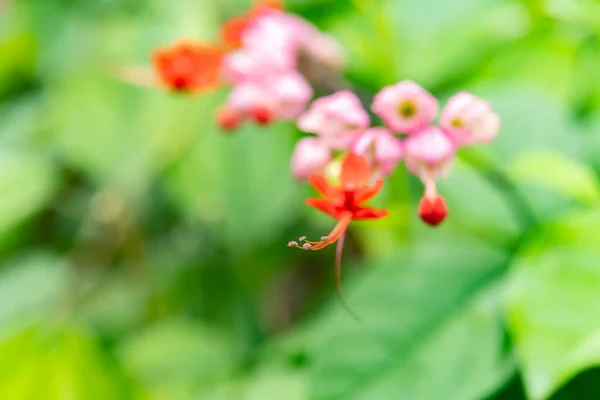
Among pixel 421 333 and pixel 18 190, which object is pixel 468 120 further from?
pixel 18 190

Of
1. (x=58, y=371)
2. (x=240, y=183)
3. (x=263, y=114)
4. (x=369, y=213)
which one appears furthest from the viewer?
(x=240, y=183)

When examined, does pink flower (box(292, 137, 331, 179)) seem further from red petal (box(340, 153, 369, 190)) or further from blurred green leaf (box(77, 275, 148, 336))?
blurred green leaf (box(77, 275, 148, 336))

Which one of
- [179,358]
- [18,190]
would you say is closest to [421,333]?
[179,358]

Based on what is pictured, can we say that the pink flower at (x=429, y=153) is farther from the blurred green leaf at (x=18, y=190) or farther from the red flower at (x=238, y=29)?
the blurred green leaf at (x=18, y=190)

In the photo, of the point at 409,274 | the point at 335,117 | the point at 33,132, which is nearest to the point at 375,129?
the point at 335,117

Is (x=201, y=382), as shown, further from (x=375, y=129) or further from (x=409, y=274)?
(x=375, y=129)

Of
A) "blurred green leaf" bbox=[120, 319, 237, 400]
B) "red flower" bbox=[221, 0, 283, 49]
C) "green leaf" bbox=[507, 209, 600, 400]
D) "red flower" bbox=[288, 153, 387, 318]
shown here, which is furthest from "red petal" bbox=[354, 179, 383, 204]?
"blurred green leaf" bbox=[120, 319, 237, 400]

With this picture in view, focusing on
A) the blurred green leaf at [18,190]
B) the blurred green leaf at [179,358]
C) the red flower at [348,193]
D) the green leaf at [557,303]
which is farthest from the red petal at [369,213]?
the blurred green leaf at [18,190]
